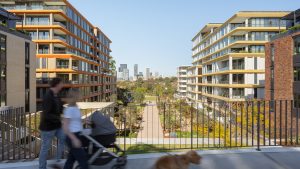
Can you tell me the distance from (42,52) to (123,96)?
37326 mm

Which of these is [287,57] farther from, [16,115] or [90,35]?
[90,35]

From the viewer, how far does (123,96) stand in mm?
77188

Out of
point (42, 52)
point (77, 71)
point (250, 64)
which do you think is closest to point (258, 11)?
point (250, 64)

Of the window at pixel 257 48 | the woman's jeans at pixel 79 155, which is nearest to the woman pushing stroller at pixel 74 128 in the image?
the woman's jeans at pixel 79 155

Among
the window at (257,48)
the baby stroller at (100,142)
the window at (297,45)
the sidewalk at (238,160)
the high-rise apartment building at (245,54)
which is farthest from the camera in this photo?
the window at (257,48)

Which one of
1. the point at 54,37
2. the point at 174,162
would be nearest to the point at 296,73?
the point at 174,162

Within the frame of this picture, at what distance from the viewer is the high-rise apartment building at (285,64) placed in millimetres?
26781

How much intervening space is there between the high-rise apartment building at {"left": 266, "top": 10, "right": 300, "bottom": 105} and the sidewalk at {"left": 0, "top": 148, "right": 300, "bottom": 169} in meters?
22.8

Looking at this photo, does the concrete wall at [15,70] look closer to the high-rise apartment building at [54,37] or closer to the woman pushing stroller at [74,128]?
the high-rise apartment building at [54,37]

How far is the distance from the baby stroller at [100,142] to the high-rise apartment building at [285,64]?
25313 mm

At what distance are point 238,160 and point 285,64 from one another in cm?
2728

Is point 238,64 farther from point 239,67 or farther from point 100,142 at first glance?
point 100,142

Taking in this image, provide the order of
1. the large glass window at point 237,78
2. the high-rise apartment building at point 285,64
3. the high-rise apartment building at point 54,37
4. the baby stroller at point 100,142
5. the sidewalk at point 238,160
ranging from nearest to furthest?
the baby stroller at point 100,142 → the sidewalk at point 238,160 → the high-rise apartment building at point 285,64 → the high-rise apartment building at point 54,37 → the large glass window at point 237,78

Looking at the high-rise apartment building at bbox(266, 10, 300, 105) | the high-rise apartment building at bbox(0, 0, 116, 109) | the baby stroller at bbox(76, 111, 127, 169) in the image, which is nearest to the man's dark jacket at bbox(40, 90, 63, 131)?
the baby stroller at bbox(76, 111, 127, 169)
